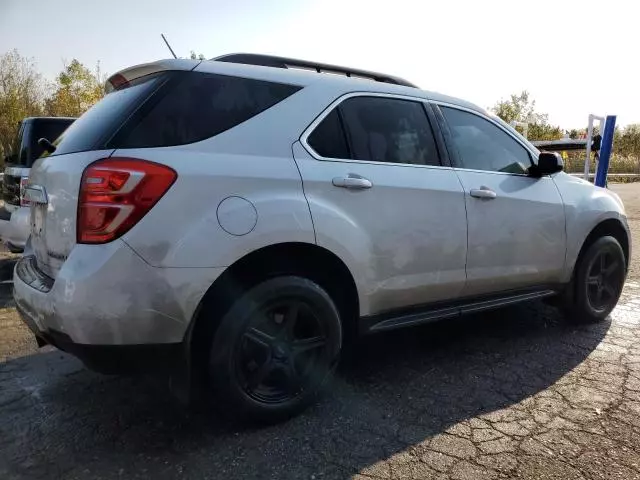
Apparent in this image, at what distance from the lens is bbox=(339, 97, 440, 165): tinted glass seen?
2986mm

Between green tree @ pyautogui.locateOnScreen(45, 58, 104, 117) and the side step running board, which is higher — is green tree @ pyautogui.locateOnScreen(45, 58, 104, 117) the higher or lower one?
the higher one

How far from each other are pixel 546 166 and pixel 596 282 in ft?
3.89

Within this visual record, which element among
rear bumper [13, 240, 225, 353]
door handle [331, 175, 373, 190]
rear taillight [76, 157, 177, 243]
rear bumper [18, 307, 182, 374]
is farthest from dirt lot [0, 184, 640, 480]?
door handle [331, 175, 373, 190]

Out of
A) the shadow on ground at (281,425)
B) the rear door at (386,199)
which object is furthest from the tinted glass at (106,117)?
the shadow on ground at (281,425)

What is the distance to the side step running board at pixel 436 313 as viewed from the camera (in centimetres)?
299

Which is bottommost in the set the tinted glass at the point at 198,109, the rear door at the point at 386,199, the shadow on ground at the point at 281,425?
the shadow on ground at the point at 281,425

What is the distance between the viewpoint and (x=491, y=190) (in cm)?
345

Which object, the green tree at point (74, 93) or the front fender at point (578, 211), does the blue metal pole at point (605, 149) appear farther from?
the green tree at point (74, 93)

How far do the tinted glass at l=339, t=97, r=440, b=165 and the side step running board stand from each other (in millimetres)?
916

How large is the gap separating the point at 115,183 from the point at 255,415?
1.28 meters

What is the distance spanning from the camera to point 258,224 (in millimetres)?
2436

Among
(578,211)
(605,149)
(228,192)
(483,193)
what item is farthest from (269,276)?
(605,149)

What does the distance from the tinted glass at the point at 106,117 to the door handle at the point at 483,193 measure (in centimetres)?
196

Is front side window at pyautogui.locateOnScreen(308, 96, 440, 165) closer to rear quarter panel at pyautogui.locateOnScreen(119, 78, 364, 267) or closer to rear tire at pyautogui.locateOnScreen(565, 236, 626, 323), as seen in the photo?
rear quarter panel at pyautogui.locateOnScreen(119, 78, 364, 267)
